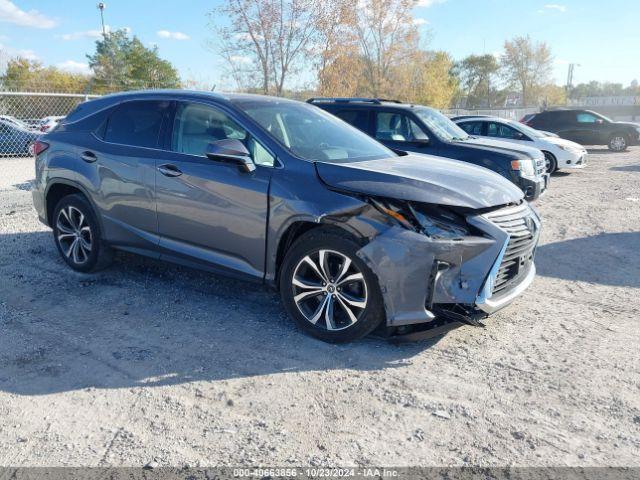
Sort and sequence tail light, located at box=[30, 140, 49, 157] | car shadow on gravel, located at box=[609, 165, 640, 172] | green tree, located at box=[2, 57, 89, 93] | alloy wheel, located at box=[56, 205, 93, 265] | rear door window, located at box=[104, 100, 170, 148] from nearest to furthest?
rear door window, located at box=[104, 100, 170, 148], alloy wheel, located at box=[56, 205, 93, 265], tail light, located at box=[30, 140, 49, 157], car shadow on gravel, located at box=[609, 165, 640, 172], green tree, located at box=[2, 57, 89, 93]

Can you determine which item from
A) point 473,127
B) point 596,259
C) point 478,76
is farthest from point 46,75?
point 478,76

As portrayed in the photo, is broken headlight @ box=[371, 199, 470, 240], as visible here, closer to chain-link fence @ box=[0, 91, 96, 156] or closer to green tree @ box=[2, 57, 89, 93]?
chain-link fence @ box=[0, 91, 96, 156]

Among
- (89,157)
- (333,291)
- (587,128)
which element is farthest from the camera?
(587,128)

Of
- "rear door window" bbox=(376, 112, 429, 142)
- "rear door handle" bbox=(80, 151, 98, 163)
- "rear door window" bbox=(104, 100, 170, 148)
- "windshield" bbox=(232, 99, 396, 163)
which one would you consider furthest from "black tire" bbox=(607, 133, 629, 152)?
"rear door handle" bbox=(80, 151, 98, 163)

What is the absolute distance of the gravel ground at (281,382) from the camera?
9.26ft

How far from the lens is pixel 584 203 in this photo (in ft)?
33.3

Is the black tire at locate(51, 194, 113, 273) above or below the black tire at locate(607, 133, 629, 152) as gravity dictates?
below

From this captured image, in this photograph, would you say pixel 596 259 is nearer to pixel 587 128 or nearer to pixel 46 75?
pixel 587 128

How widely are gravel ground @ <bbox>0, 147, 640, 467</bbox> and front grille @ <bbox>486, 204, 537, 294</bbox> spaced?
19.3 inches

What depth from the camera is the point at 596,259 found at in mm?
6410

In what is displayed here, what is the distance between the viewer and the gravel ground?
9.26ft

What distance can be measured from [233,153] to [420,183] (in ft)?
4.71

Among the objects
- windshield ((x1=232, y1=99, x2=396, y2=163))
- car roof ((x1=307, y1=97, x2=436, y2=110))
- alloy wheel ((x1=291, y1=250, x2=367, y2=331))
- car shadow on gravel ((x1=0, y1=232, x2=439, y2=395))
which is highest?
car roof ((x1=307, y1=97, x2=436, y2=110))

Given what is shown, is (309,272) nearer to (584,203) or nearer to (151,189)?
(151,189)
